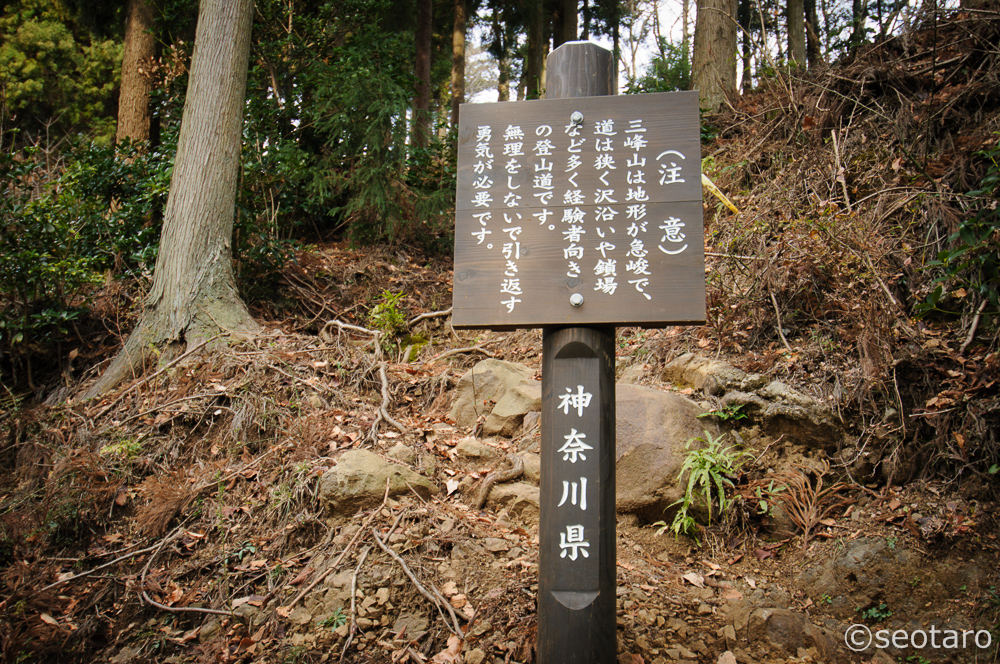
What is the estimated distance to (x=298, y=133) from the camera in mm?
9492

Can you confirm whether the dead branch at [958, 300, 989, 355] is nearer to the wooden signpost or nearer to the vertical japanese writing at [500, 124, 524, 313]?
the wooden signpost

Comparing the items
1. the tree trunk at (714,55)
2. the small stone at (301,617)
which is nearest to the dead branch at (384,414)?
the small stone at (301,617)

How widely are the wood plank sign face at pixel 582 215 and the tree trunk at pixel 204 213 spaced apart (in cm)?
397

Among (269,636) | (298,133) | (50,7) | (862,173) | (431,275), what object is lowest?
(269,636)

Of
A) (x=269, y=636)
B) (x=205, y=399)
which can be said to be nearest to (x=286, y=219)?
(x=205, y=399)

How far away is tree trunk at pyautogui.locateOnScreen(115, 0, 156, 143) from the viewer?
10.5 metres

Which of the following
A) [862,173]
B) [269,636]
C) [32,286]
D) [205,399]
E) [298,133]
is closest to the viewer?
[269,636]

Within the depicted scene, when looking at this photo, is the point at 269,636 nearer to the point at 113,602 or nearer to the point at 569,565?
the point at 113,602

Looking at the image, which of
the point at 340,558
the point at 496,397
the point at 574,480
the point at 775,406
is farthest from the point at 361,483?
the point at 775,406

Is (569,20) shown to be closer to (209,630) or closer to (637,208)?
(637,208)

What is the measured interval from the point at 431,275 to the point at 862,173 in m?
5.43

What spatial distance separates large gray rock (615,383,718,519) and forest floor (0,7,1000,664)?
0.71 feet

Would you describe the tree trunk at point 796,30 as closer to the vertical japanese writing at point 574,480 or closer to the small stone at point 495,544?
the small stone at point 495,544

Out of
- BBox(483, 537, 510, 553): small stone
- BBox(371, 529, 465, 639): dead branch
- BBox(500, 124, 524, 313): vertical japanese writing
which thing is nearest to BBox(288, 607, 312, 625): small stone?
BBox(371, 529, 465, 639): dead branch
